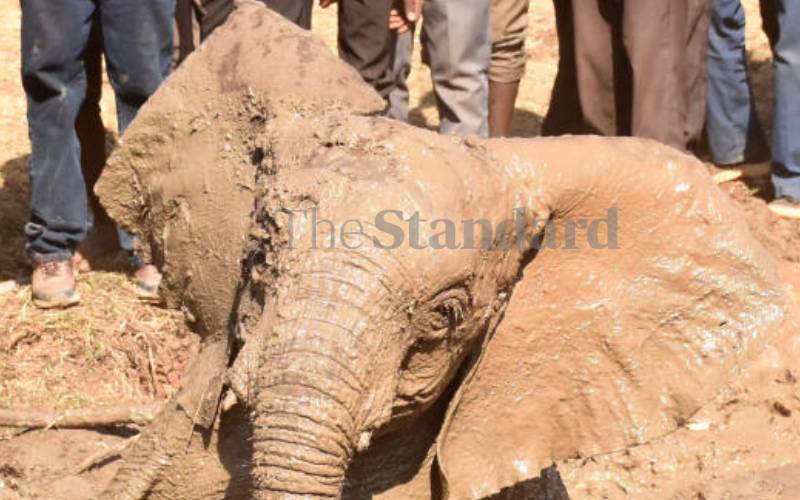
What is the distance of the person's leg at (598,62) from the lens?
650 centimetres

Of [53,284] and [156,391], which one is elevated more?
[53,284]

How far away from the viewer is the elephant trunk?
126 inches

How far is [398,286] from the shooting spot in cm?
335

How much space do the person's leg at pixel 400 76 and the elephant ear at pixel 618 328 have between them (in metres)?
3.20

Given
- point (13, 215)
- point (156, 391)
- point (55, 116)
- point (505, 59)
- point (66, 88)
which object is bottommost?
point (156, 391)

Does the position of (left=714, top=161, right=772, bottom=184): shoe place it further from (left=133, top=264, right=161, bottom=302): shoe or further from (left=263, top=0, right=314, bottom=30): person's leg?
(left=133, top=264, right=161, bottom=302): shoe

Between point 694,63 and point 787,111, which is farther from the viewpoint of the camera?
point 787,111

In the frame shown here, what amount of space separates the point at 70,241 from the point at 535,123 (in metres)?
3.37

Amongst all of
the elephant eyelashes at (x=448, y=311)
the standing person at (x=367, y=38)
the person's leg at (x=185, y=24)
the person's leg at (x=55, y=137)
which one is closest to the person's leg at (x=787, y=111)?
the standing person at (x=367, y=38)

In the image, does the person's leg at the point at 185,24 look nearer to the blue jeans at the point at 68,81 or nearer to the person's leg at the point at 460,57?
the blue jeans at the point at 68,81

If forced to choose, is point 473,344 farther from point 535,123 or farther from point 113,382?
point 535,123

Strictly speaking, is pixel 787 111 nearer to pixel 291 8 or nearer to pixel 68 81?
pixel 291 8

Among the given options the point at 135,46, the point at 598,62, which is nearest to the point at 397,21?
the point at 598,62

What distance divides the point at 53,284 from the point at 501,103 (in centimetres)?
227
